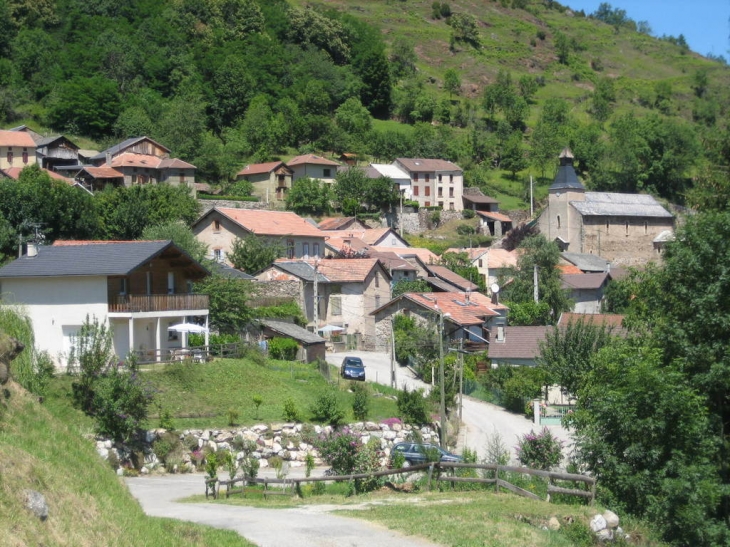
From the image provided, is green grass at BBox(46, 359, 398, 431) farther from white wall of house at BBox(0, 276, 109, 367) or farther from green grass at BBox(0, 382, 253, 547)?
green grass at BBox(0, 382, 253, 547)

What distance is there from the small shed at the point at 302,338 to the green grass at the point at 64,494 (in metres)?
29.3

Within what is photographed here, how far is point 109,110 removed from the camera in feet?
325

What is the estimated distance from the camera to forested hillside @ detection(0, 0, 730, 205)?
100 metres

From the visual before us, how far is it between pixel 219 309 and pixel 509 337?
645 inches

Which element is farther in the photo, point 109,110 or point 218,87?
point 218,87

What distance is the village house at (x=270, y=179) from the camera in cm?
8862

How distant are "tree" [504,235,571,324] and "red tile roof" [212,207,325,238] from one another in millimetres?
13966

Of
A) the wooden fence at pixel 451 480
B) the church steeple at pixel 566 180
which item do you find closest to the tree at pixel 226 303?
the wooden fence at pixel 451 480

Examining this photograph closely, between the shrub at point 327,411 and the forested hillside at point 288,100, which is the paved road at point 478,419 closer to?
the shrub at point 327,411

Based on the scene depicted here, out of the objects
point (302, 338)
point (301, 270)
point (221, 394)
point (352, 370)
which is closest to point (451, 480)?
point (221, 394)

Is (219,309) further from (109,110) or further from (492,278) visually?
(109,110)

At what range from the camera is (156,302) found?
3775 cm

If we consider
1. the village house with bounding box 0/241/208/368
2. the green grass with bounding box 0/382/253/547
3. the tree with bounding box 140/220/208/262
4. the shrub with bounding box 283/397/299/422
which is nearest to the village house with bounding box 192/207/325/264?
the tree with bounding box 140/220/208/262

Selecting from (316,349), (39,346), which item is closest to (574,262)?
(316,349)
